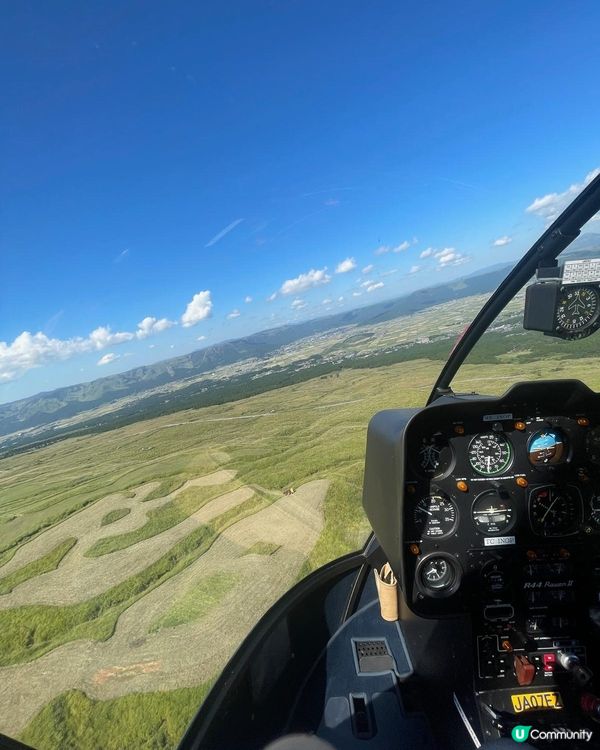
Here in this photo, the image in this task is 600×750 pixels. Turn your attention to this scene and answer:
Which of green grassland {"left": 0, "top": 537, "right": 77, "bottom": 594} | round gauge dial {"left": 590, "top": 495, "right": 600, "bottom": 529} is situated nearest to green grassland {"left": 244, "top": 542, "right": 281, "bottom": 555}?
green grassland {"left": 0, "top": 537, "right": 77, "bottom": 594}

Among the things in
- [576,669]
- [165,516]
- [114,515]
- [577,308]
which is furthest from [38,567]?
[577,308]

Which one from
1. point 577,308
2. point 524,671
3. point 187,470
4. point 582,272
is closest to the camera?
point 582,272

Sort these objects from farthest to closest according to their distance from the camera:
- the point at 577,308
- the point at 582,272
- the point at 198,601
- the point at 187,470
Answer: the point at 187,470 < the point at 198,601 < the point at 577,308 < the point at 582,272

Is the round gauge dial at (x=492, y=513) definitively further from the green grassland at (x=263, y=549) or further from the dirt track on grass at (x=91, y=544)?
the dirt track on grass at (x=91, y=544)

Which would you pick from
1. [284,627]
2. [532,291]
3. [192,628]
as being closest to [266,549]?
[284,627]

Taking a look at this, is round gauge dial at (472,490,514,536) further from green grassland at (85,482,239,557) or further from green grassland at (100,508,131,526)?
green grassland at (100,508,131,526)

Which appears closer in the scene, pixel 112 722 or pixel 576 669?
pixel 112 722

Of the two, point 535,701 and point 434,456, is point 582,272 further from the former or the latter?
point 535,701
